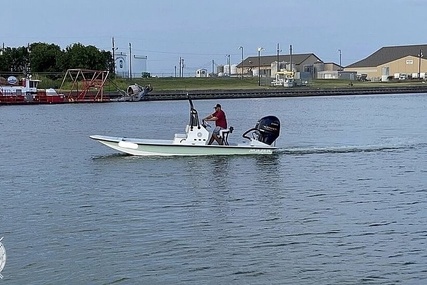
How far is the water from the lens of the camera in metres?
15.3

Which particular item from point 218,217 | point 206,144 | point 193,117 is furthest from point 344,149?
point 218,217

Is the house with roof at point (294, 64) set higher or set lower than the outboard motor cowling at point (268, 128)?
higher

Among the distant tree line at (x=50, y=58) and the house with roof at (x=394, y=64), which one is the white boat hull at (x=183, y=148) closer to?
the distant tree line at (x=50, y=58)

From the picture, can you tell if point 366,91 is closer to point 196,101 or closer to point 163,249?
point 196,101

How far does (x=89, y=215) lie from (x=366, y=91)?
390 feet

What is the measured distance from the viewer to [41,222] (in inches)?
789

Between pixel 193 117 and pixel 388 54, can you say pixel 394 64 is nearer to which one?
pixel 388 54

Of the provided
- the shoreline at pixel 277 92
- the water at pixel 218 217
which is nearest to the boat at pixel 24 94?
the shoreline at pixel 277 92

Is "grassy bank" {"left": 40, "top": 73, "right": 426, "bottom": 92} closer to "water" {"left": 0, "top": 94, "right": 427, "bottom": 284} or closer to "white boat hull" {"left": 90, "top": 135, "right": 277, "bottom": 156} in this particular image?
"water" {"left": 0, "top": 94, "right": 427, "bottom": 284}

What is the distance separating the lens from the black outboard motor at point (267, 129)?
3153 cm

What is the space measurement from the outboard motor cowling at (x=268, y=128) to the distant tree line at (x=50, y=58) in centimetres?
9802

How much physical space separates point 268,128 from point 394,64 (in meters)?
156

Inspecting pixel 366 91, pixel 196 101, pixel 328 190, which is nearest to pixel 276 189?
pixel 328 190

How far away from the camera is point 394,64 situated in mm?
181250
